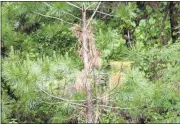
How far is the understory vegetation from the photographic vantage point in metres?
2.33

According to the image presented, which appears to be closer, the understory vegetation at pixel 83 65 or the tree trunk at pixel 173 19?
the understory vegetation at pixel 83 65

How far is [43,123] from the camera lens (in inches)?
171

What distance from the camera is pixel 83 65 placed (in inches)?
100

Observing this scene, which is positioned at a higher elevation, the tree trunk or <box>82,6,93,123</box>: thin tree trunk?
the tree trunk

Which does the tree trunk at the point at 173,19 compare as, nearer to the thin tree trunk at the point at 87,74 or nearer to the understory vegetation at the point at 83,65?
the understory vegetation at the point at 83,65

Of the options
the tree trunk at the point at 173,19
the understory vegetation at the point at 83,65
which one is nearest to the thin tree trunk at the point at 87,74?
the understory vegetation at the point at 83,65

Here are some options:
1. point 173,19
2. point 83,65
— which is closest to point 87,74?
point 83,65

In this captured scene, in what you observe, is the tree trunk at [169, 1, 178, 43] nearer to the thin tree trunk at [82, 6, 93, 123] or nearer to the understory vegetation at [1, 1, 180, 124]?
the understory vegetation at [1, 1, 180, 124]

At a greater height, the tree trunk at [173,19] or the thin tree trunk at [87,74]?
the tree trunk at [173,19]

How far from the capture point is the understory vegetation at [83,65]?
7.64 ft

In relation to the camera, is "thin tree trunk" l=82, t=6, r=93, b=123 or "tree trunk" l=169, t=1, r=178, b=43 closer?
"thin tree trunk" l=82, t=6, r=93, b=123

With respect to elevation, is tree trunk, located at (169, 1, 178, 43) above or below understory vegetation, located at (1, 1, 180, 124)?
above

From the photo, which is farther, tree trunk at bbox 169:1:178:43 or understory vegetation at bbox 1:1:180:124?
tree trunk at bbox 169:1:178:43

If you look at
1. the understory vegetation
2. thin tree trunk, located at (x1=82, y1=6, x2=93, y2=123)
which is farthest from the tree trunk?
thin tree trunk, located at (x1=82, y1=6, x2=93, y2=123)
